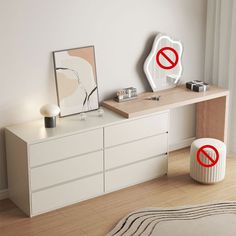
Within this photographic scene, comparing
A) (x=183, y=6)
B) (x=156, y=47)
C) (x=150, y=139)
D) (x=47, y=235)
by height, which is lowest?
(x=47, y=235)

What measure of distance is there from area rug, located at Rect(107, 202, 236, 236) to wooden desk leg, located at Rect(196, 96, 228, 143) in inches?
37.3

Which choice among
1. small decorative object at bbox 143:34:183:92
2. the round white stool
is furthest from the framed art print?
the round white stool

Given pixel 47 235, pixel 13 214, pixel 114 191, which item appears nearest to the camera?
pixel 47 235

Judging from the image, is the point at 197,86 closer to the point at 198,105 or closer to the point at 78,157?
the point at 198,105

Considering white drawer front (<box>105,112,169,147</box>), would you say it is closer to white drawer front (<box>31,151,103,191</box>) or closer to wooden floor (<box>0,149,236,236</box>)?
white drawer front (<box>31,151,103,191</box>)

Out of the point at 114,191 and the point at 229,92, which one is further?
the point at 229,92

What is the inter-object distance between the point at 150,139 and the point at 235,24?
1207 mm

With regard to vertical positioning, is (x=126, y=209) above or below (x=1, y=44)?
below

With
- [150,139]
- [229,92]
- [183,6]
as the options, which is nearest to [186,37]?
[183,6]

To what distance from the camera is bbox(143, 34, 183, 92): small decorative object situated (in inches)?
174

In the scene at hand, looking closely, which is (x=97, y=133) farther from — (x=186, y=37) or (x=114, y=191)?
(x=186, y=37)

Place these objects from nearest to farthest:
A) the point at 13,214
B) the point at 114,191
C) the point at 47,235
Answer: the point at 47,235 < the point at 13,214 < the point at 114,191

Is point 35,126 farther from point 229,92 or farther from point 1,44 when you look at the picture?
point 229,92

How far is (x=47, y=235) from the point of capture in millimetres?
3514
